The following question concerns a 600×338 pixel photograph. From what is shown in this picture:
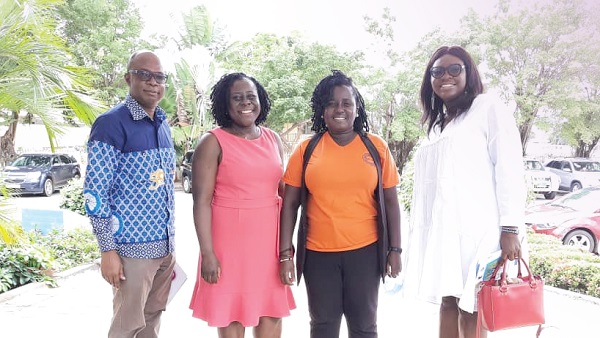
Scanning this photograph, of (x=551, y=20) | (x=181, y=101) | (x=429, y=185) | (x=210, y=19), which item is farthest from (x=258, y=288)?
(x=210, y=19)

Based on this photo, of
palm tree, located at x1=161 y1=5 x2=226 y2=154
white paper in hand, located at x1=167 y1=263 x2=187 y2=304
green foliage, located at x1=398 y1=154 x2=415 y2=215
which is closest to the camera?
white paper in hand, located at x1=167 y1=263 x2=187 y2=304

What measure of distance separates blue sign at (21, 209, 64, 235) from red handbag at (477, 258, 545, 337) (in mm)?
5698

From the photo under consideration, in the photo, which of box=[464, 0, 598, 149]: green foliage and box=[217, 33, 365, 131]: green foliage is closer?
box=[464, 0, 598, 149]: green foliage

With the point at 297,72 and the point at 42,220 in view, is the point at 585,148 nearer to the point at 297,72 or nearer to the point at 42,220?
the point at 297,72

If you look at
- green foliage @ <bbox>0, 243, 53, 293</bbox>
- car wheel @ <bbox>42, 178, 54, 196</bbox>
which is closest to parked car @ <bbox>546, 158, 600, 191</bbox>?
green foliage @ <bbox>0, 243, 53, 293</bbox>

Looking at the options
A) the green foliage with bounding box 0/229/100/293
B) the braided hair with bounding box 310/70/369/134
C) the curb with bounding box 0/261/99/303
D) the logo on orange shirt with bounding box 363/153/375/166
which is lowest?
the curb with bounding box 0/261/99/303

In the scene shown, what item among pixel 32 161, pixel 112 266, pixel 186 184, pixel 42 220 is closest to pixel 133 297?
pixel 112 266

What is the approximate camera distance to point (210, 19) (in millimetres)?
15297

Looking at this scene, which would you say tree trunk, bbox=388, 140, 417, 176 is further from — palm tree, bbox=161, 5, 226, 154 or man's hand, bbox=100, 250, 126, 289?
man's hand, bbox=100, 250, 126, 289

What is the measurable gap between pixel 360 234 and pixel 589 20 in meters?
6.64

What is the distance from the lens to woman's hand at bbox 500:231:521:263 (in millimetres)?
1937

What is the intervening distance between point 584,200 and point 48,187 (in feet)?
39.7

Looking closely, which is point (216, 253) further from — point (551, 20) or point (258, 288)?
point (551, 20)

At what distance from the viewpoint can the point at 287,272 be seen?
7.06ft
